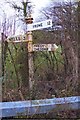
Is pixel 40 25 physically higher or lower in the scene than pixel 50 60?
higher

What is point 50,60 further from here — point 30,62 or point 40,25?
point 40,25

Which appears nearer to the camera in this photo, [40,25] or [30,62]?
[40,25]

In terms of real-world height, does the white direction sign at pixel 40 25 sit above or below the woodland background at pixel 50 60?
above

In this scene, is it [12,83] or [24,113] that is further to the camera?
[12,83]

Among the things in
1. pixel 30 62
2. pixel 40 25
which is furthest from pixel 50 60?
pixel 40 25

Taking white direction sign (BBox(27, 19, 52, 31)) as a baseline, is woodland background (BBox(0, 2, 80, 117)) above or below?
below

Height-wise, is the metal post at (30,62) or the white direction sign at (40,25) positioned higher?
the white direction sign at (40,25)

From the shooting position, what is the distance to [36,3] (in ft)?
10.7

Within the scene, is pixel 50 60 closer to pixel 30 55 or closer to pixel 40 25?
pixel 30 55

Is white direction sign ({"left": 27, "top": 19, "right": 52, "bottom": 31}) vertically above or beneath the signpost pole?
above

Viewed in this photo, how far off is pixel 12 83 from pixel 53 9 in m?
0.92

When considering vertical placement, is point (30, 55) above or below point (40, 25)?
below

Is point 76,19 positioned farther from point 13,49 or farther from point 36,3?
point 13,49

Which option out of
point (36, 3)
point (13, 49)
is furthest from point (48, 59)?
point (36, 3)
